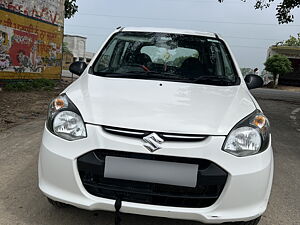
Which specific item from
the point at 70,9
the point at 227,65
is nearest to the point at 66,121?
the point at 227,65

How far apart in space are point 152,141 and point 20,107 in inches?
235

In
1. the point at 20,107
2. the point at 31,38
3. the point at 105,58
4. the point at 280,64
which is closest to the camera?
the point at 105,58

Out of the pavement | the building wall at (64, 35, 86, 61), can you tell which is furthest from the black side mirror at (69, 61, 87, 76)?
the building wall at (64, 35, 86, 61)

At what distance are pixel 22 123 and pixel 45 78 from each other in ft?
23.8

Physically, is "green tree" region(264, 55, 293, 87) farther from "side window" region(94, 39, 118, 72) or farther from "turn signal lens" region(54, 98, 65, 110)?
"turn signal lens" region(54, 98, 65, 110)

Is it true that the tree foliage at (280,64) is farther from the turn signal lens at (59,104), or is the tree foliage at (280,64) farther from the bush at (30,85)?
the turn signal lens at (59,104)

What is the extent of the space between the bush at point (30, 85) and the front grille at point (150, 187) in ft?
27.7

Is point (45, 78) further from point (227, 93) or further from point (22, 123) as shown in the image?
point (227, 93)

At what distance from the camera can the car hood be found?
210cm

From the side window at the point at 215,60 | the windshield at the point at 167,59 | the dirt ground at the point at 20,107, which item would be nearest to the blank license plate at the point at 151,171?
the windshield at the point at 167,59

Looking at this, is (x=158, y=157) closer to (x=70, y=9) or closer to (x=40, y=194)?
(x=40, y=194)

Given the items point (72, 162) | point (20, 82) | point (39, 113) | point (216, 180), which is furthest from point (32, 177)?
point (20, 82)

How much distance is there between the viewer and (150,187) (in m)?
2.04

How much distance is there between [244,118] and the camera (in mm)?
2242
